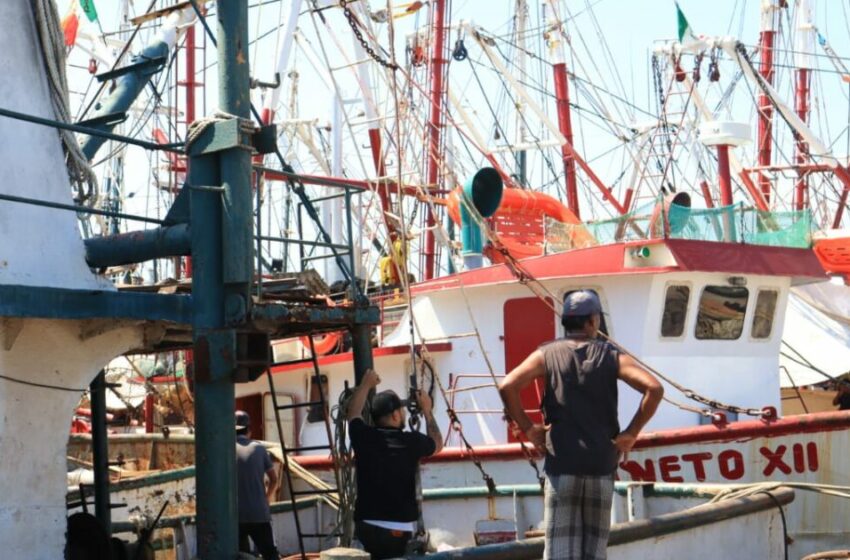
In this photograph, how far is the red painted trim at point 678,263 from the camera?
539 inches

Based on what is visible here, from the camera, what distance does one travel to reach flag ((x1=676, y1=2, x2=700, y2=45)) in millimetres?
20219

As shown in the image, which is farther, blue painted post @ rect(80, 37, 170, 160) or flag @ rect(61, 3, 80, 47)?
flag @ rect(61, 3, 80, 47)

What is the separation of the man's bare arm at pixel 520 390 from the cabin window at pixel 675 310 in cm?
866

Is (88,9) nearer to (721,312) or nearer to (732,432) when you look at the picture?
(721,312)

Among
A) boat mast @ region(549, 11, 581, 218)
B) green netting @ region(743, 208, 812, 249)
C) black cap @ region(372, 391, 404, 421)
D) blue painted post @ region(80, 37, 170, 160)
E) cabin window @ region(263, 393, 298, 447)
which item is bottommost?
cabin window @ region(263, 393, 298, 447)

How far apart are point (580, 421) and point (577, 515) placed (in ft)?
1.45

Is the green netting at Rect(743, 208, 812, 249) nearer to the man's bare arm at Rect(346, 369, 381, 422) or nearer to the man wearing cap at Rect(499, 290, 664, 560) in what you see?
the man's bare arm at Rect(346, 369, 381, 422)

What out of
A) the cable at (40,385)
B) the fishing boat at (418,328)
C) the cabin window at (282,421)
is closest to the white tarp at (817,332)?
the fishing boat at (418,328)

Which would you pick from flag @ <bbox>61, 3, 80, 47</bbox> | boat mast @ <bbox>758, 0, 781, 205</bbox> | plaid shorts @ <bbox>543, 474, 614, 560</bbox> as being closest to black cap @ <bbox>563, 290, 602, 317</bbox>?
plaid shorts @ <bbox>543, 474, 614, 560</bbox>

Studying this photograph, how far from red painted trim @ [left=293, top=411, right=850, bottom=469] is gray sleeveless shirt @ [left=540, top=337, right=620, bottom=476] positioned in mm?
6666

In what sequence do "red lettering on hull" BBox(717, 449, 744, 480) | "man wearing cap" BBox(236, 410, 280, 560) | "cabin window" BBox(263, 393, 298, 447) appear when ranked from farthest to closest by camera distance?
"cabin window" BBox(263, 393, 298, 447), "red lettering on hull" BBox(717, 449, 744, 480), "man wearing cap" BBox(236, 410, 280, 560)

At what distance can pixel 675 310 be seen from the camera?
14086 millimetres

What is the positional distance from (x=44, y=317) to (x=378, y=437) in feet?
5.80

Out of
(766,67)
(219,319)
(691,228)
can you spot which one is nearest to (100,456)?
(219,319)
